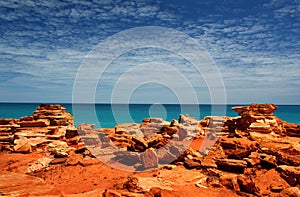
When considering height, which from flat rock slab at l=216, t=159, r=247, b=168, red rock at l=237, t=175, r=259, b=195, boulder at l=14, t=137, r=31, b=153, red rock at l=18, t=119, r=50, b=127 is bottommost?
red rock at l=237, t=175, r=259, b=195

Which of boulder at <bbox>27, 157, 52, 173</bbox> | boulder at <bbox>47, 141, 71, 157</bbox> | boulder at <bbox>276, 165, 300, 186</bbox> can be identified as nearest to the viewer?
boulder at <bbox>276, 165, 300, 186</bbox>

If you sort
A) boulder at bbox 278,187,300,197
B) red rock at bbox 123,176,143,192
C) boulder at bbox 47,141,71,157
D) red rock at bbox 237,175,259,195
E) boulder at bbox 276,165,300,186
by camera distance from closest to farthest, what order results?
boulder at bbox 278,187,300,197 → red rock at bbox 123,176,143,192 → red rock at bbox 237,175,259,195 → boulder at bbox 276,165,300,186 → boulder at bbox 47,141,71,157

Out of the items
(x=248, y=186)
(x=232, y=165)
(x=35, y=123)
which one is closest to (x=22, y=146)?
(x=35, y=123)

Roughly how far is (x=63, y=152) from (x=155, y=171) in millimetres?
5009

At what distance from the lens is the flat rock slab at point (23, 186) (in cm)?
612

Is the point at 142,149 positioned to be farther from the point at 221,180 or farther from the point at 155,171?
the point at 221,180

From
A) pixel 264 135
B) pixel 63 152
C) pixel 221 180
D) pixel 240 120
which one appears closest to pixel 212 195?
pixel 221 180

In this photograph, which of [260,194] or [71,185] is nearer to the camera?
[260,194]

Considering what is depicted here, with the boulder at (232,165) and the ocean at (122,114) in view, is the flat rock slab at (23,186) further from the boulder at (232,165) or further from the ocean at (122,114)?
the ocean at (122,114)

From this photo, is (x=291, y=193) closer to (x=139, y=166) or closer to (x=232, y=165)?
(x=232, y=165)

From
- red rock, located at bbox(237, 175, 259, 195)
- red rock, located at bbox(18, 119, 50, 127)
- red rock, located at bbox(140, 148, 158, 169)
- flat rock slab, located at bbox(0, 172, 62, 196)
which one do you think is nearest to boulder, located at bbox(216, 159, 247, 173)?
red rock, located at bbox(237, 175, 259, 195)

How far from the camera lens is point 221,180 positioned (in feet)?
23.7

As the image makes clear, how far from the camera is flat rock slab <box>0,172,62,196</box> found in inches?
241

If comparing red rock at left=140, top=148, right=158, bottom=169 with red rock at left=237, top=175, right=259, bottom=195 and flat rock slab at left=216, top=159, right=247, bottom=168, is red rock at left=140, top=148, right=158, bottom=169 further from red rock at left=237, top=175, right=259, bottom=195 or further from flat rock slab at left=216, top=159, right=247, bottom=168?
red rock at left=237, top=175, right=259, bottom=195
